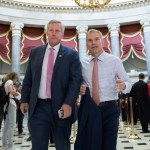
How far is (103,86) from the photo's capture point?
2529 mm

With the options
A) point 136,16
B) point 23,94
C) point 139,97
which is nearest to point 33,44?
point 136,16

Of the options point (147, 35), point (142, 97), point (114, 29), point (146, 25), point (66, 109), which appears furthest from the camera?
point (114, 29)

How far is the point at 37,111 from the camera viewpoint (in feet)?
8.04

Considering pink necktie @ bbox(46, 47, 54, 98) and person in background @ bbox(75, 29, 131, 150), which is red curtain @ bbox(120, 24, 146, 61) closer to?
person in background @ bbox(75, 29, 131, 150)

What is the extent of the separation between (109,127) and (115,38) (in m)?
14.4

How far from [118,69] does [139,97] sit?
4.96 metres

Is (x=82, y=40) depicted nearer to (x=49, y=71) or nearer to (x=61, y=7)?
(x=61, y=7)

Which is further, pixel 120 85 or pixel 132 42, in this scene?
pixel 132 42

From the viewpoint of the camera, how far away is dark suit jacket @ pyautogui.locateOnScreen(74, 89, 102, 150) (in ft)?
7.70

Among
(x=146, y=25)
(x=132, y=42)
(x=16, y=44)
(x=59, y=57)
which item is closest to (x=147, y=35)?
(x=146, y=25)

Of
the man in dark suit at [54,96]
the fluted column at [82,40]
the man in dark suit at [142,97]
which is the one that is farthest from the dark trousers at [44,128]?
the fluted column at [82,40]

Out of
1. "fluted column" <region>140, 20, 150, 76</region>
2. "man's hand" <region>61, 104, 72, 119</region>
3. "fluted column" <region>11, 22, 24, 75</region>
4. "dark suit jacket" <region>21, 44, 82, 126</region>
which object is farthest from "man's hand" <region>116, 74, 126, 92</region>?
"fluted column" <region>140, 20, 150, 76</region>

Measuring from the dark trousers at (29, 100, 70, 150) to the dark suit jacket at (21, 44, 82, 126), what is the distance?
5 cm

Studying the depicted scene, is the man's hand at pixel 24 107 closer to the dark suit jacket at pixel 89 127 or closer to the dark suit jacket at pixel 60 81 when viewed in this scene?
the dark suit jacket at pixel 60 81
